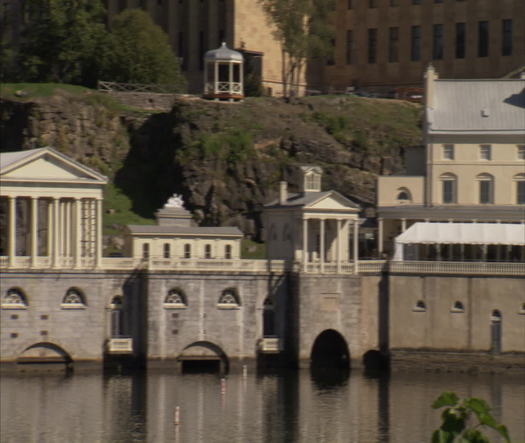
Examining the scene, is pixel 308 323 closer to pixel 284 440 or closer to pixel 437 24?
pixel 284 440

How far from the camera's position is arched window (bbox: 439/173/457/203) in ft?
404

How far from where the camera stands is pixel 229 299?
11219 cm

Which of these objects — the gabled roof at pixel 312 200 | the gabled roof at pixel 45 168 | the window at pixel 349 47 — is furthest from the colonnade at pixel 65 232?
the window at pixel 349 47

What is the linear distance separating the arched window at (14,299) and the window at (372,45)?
64793 millimetres

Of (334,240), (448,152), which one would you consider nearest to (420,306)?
(334,240)

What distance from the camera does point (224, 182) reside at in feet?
429

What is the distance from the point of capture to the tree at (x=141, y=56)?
482ft

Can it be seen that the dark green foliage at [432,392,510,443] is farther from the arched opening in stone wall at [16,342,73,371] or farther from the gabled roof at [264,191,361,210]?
the gabled roof at [264,191,361,210]

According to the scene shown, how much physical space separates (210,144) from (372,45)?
35.8 meters

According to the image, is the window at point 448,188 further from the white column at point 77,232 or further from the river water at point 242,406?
the white column at point 77,232

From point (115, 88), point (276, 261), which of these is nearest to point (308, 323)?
point (276, 261)

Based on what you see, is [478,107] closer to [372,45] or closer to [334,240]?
[334,240]

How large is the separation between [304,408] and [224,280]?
1744 cm

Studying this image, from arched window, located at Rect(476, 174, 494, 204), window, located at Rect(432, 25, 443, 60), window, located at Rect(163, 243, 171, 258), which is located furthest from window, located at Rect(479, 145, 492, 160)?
window, located at Rect(432, 25, 443, 60)
